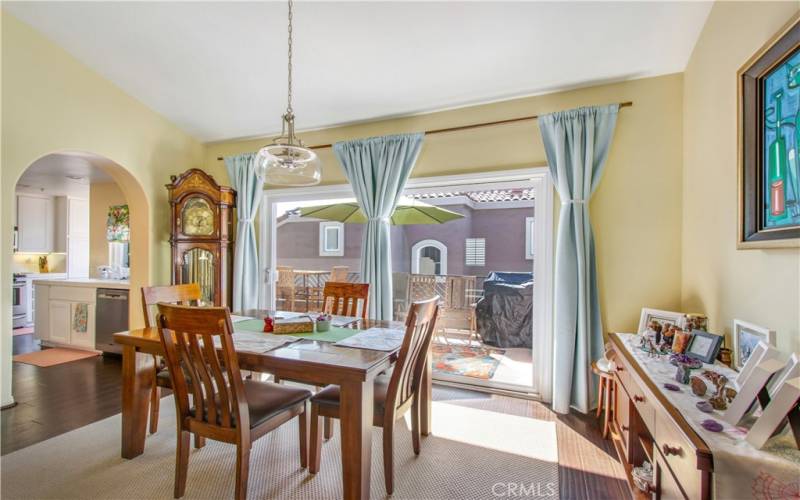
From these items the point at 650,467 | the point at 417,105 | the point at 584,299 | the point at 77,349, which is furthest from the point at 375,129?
the point at 77,349

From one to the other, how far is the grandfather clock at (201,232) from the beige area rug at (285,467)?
5.41ft

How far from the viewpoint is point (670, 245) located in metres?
2.62

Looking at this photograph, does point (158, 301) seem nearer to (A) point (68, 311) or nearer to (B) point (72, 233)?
(A) point (68, 311)

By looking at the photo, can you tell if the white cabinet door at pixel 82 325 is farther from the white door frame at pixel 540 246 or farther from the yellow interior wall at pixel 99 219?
the white door frame at pixel 540 246

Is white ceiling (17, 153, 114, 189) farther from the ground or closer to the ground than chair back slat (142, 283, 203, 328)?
farther from the ground

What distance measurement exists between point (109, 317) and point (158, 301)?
2326mm

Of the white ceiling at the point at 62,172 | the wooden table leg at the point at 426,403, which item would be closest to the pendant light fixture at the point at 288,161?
the wooden table leg at the point at 426,403

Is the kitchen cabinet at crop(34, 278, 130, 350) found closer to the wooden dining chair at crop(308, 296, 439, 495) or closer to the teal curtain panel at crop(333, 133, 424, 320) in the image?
the teal curtain panel at crop(333, 133, 424, 320)

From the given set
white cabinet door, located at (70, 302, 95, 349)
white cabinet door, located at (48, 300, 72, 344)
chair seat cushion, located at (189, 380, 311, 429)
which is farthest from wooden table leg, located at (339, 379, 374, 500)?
white cabinet door, located at (48, 300, 72, 344)

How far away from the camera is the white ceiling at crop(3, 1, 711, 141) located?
7.48ft

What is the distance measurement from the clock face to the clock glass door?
20cm

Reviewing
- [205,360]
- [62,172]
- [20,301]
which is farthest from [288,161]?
[20,301]

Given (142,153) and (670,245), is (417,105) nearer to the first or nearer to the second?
(670,245)

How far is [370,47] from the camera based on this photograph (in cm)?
264
